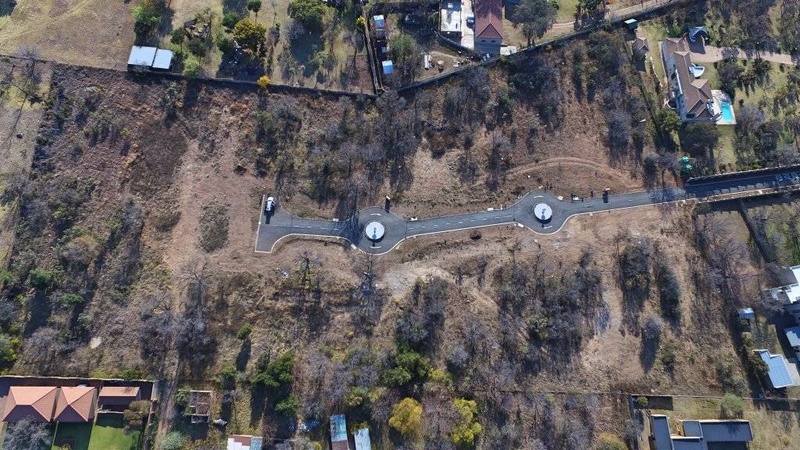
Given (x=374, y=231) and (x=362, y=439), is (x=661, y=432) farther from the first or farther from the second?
(x=374, y=231)

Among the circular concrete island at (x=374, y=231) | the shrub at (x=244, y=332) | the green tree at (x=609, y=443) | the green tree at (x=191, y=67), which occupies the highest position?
the green tree at (x=191, y=67)

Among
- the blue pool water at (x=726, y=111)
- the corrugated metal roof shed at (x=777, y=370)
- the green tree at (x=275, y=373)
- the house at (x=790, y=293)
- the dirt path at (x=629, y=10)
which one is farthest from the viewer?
the dirt path at (x=629, y=10)

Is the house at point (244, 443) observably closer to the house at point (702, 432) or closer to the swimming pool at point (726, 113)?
the house at point (702, 432)

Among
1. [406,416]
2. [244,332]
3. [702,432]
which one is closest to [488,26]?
[244,332]

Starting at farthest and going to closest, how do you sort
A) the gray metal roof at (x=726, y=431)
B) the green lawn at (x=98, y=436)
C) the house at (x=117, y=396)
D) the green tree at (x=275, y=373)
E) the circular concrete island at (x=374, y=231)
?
the circular concrete island at (x=374, y=231)
the gray metal roof at (x=726, y=431)
the green tree at (x=275, y=373)
the house at (x=117, y=396)
the green lawn at (x=98, y=436)

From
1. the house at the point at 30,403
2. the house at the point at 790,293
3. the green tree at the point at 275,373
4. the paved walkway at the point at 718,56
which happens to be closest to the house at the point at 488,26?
the paved walkway at the point at 718,56

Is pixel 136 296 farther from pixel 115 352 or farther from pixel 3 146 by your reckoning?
pixel 3 146
